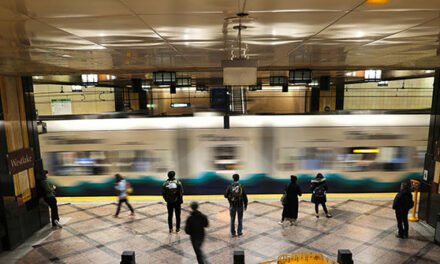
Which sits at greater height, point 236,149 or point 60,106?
point 60,106

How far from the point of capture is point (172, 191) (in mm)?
6227

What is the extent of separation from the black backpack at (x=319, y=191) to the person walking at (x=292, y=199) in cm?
80

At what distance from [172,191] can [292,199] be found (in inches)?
111

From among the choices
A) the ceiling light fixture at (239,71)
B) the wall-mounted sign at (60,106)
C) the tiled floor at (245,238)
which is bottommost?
the tiled floor at (245,238)

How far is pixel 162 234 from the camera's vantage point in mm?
6605

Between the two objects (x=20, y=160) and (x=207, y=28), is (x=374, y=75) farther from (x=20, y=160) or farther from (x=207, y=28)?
(x=20, y=160)

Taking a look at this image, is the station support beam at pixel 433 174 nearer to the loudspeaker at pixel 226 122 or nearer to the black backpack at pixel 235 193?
the black backpack at pixel 235 193

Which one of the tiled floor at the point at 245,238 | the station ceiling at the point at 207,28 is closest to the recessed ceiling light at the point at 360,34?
the station ceiling at the point at 207,28

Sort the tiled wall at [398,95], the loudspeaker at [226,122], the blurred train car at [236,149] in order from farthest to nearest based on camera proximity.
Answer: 1. the tiled wall at [398,95]
2. the blurred train car at [236,149]
3. the loudspeaker at [226,122]

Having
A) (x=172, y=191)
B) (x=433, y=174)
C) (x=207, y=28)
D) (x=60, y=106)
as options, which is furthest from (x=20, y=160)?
(x=433, y=174)

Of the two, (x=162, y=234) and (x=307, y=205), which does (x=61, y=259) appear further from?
(x=307, y=205)

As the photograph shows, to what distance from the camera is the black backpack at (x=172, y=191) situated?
622 cm

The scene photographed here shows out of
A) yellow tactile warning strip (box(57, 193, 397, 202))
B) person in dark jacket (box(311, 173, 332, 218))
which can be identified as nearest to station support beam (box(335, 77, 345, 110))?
yellow tactile warning strip (box(57, 193, 397, 202))

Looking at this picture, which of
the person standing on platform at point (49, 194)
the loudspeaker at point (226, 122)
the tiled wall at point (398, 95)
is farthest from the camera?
the tiled wall at point (398, 95)
